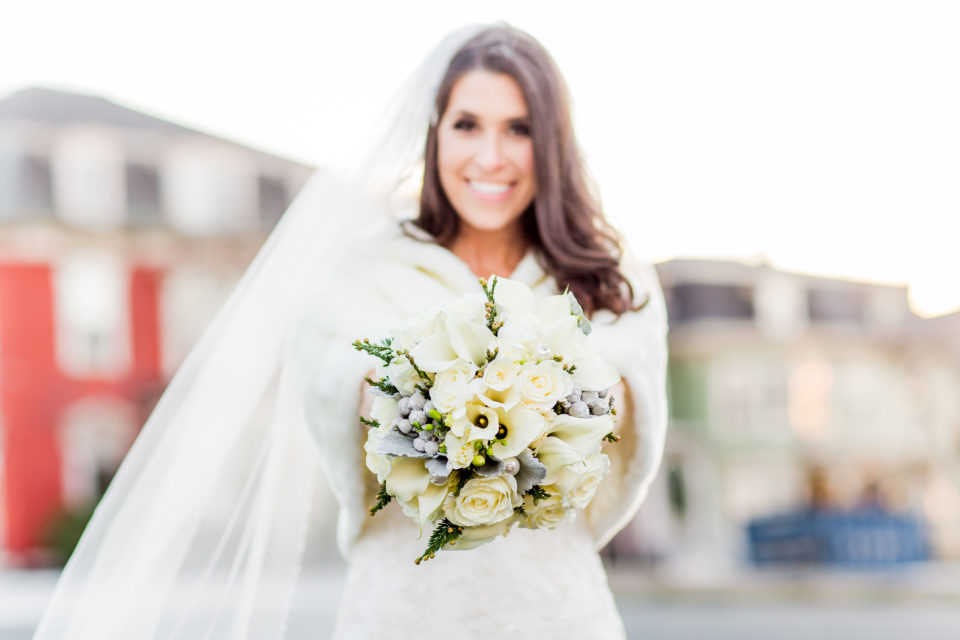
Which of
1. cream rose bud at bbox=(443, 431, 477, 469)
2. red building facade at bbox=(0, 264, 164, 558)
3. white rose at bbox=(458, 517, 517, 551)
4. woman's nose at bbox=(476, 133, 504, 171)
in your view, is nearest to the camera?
cream rose bud at bbox=(443, 431, 477, 469)

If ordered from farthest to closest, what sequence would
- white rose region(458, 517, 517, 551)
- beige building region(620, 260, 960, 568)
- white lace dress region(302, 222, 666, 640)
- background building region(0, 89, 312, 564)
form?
1. beige building region(620, 260, 960, 568)
2. background building region(0, 89, 312, 564)
3. white lace dress region(302, 222, 666, 640)
4. white rose region(458, 517, 517, 551)

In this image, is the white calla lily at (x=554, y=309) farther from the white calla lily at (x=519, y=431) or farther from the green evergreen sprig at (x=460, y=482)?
the green evergreen sprig at (x=460, y=482)

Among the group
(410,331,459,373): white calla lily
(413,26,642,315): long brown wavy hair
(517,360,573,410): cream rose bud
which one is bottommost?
(517,360,573,410): cream rose bud

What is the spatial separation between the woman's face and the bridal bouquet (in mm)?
621

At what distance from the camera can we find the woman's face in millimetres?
2818

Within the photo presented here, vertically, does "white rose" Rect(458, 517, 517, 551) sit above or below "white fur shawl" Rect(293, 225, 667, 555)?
below

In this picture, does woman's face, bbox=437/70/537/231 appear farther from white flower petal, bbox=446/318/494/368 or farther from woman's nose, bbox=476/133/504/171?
white flower petal, bbox=446/318/494/368

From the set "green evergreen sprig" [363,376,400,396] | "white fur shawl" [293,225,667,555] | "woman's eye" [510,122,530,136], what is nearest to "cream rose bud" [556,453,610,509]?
"green evergreen sprig" [363,376,400,396]

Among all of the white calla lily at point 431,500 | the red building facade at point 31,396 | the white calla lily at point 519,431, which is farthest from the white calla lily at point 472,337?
the red building facade at point 31,396

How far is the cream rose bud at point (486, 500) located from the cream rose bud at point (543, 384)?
14 cm

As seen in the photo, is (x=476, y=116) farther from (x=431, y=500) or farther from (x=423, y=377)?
(x=431, y=500)

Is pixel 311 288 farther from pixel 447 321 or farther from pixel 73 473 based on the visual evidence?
pixel 73 473

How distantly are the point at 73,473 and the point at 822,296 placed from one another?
19.2m

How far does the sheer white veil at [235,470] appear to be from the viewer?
2803 millimetres
